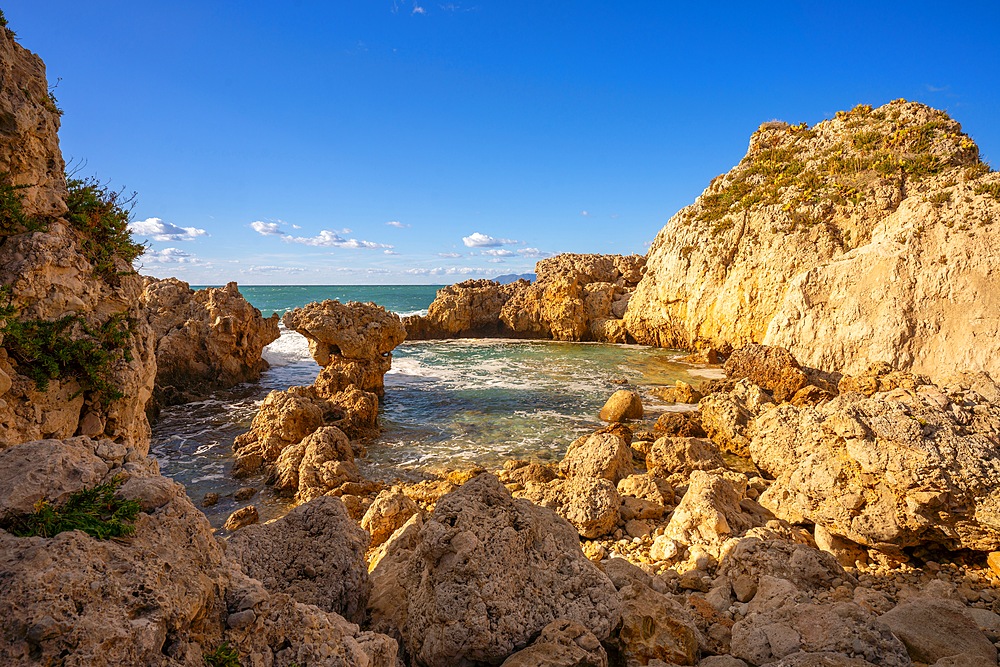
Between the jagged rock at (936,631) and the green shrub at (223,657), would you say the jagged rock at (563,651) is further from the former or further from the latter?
the jagged rock at (936,631)

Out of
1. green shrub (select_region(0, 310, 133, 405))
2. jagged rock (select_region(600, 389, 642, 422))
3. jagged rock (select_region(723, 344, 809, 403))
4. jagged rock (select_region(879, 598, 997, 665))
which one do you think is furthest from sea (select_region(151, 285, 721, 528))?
jagged rock (select_region(879, 598, 997, 665))

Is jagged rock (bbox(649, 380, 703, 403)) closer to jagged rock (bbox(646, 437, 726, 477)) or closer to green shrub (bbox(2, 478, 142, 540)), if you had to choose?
jagged rock (bbox(646, 437, 726, 477))

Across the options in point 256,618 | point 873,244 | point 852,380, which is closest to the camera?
point 256,618

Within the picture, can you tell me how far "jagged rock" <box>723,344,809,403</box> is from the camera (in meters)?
16.4

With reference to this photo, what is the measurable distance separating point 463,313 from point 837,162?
84.9 feet

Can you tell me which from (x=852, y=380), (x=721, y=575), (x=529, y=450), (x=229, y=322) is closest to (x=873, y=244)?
(x=852, y=380)

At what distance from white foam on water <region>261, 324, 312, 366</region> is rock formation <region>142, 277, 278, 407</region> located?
3.14m

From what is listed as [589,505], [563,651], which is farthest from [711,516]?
[563,651]

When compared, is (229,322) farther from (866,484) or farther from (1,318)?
(866,484)

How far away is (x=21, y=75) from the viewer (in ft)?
18.8

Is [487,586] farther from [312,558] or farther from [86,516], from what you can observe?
[86,516]

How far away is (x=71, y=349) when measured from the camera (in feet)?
17.3

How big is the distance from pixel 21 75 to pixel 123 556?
681 centimetres

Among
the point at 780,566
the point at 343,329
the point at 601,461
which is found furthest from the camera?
the point at 343,329
